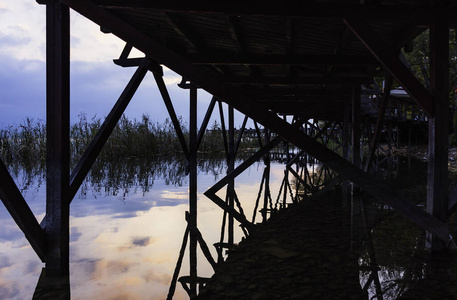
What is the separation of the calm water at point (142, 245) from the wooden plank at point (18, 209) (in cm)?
42

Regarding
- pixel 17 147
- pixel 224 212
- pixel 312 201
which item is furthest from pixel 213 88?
pixel 17 147

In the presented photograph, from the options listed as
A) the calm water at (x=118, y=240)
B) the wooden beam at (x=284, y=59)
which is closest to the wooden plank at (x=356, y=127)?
the wooden beam at (x=284, y=59)

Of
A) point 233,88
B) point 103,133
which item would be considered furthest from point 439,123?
point 103,133

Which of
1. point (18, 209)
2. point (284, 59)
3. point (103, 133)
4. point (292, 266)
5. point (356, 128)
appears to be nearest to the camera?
point (18, 209)

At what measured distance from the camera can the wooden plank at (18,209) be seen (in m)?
3.03

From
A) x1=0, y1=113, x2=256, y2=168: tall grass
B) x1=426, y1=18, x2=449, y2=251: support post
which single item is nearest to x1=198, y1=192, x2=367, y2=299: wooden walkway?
x1=426, y1=18, x2=449, y2=251: support post

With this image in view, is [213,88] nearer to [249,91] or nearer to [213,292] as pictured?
[213,292]

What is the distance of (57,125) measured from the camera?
336cm

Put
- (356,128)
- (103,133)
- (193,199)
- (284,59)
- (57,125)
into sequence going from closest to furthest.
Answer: (57,125) < (103,133) < (284,59) < (193,199) < (356,128)

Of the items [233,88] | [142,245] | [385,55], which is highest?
[385,55]

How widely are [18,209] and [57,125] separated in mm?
770

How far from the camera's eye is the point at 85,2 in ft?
11.3

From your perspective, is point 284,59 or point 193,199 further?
point 193,199

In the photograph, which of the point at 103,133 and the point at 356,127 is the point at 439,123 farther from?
the point at 356,127
